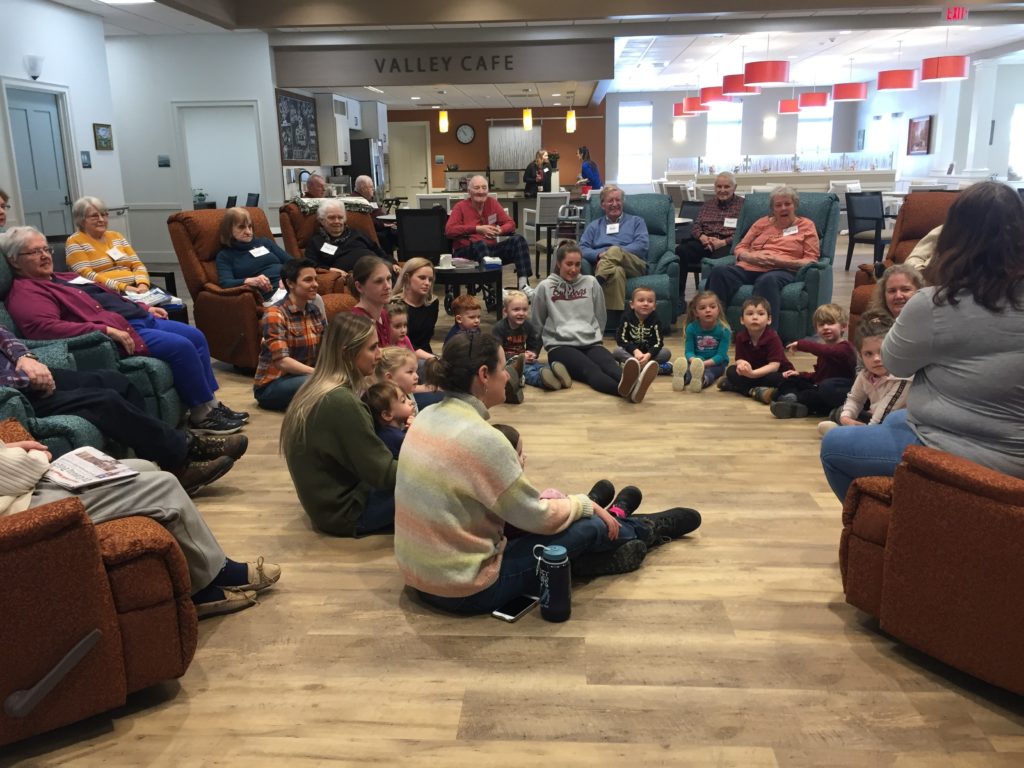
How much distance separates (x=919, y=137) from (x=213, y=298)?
1507 centimetres

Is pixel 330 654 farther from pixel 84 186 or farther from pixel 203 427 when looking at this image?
pixel 84 186

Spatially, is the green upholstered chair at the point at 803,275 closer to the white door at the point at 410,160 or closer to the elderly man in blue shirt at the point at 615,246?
the elderly man in blue shirt at the point at 615,246

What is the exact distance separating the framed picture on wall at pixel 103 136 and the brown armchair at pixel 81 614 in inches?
326

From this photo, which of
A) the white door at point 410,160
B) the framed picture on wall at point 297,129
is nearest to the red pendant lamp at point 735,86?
the framed picture on wall at point 297,129

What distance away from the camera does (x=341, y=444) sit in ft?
9.23

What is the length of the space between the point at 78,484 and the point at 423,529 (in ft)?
2.94

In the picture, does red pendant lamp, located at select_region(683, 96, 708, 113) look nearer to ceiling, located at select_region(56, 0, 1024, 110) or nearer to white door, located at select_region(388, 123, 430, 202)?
ceiling, located at select_region(56, 0, 1024, 110)

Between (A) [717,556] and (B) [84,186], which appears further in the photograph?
(B) [84,186]

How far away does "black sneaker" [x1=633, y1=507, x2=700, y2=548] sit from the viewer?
2.85m

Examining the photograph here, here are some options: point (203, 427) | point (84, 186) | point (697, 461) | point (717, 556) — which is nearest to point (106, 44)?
point (84, 186)

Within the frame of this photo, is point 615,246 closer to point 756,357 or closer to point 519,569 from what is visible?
point 756,357

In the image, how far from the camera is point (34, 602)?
1719mm

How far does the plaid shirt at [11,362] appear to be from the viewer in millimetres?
2990

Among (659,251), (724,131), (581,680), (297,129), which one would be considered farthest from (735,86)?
(581,680)
